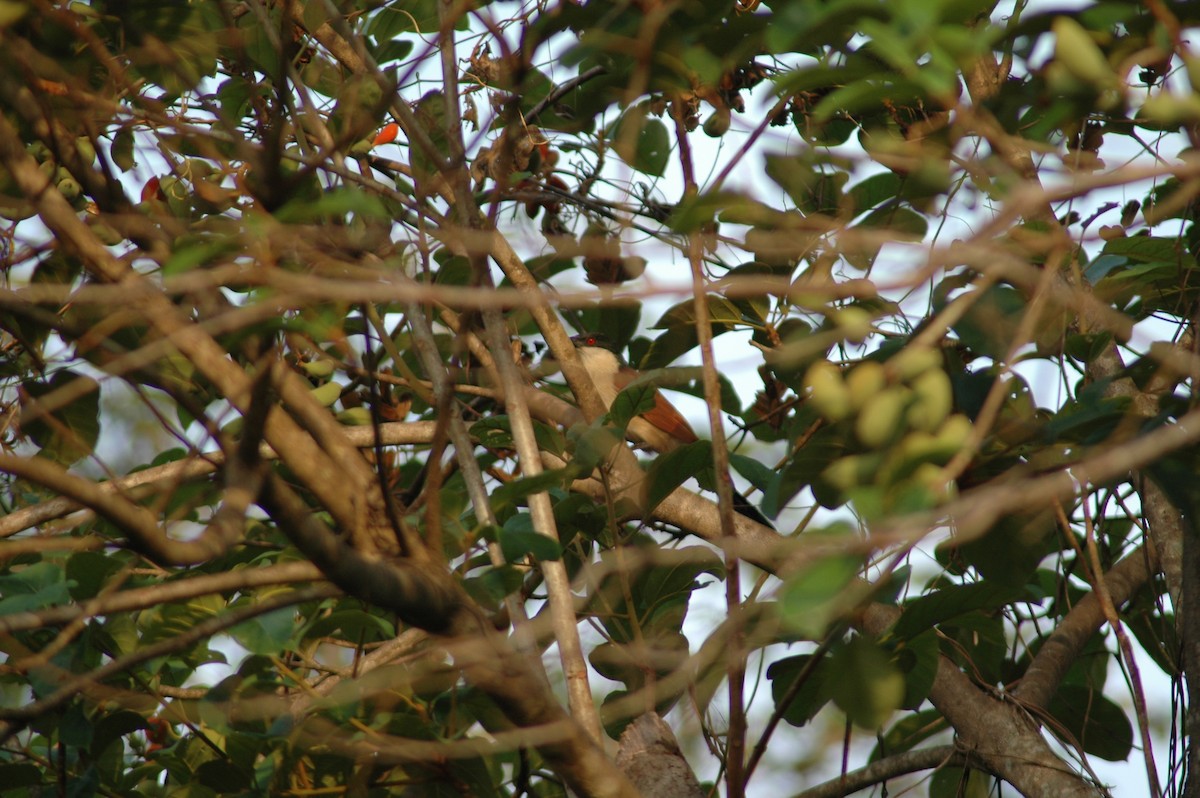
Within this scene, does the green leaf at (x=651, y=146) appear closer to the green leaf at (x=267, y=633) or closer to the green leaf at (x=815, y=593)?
the green leaf at (x=267, y=633)

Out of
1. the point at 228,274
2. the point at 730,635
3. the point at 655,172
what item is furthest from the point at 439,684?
the point at 655,172

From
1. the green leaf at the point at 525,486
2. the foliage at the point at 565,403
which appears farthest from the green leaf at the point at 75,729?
the green leaf at the point at 525,486

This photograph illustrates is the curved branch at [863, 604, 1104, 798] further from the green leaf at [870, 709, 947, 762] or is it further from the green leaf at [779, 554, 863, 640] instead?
the green leaf at [779, 554, 863, 640]

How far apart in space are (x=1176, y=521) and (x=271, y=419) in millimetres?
1852

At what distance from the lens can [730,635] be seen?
142 centimetres

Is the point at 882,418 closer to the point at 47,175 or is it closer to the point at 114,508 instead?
the point at 114,508

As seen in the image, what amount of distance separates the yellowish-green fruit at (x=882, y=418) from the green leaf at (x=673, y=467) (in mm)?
1012

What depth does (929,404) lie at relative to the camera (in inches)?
39.4

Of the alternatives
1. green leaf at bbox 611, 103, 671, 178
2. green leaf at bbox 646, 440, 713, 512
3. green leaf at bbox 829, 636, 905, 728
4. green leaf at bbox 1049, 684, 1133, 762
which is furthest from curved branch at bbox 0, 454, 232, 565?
green leaf at bbox 1049, 684, 1133, 762

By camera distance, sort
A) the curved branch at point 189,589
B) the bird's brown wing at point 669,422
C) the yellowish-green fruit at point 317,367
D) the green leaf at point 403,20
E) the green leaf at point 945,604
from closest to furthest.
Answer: the curved branch at point 189,589, the green leaf at point 945,604, the yellowish-green fruit at point 317,367, the green leaf at point 403,20, the bird's brown wing at point 669,422

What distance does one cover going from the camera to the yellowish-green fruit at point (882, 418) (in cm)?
97

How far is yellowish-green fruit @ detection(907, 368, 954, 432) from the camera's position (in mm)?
999

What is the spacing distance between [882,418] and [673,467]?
109 centimetres

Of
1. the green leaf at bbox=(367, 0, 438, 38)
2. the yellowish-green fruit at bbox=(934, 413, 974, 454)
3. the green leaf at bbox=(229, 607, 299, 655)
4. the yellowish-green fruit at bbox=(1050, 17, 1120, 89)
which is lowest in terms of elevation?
the yellowish-green fruit at bbox=(934, 413, 974, 454)
